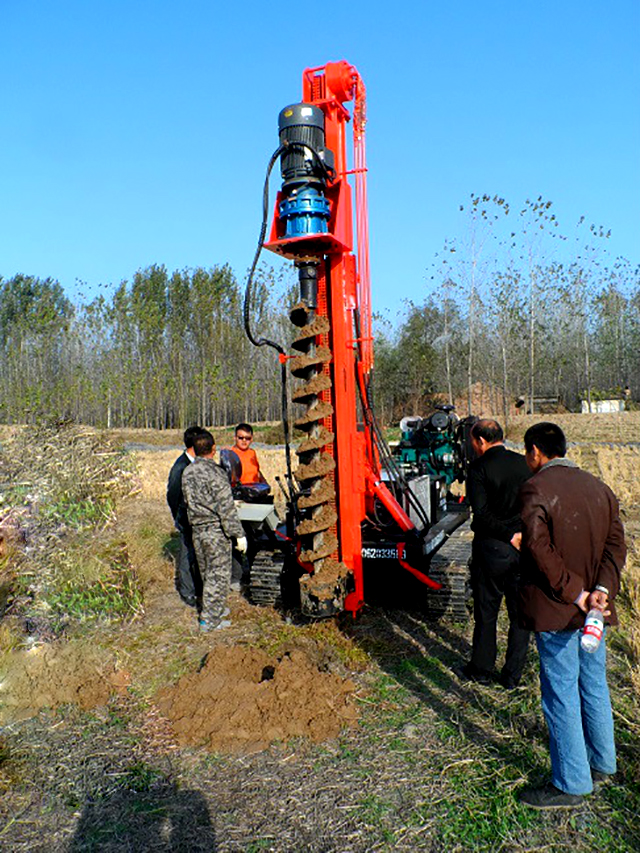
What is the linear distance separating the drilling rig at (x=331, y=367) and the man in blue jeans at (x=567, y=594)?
2267 millimetres

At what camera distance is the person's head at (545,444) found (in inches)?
144

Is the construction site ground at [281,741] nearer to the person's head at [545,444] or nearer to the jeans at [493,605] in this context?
the jeans at [493,605]

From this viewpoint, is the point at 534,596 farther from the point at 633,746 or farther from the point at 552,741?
the point at 633,746

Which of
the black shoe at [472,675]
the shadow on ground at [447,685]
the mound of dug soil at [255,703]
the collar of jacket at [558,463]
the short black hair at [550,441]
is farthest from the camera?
the black shoe at [472,675]

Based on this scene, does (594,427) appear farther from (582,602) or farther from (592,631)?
(592,631)

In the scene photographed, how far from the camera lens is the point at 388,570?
650cm

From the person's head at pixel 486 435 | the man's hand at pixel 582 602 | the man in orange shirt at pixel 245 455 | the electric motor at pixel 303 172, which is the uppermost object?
the electric motor at pixel 303 172

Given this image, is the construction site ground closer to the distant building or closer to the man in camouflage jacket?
the man in camouflage jacket

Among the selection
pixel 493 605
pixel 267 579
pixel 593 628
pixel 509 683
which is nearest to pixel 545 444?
pixel 593 628

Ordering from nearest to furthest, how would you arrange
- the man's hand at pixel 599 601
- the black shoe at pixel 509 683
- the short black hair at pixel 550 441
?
the man's hand at pixel 599 601 < the short black hair at pixel 550 441 < the black shoe at pixel 509 683

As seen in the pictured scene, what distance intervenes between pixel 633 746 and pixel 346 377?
3.32 metres

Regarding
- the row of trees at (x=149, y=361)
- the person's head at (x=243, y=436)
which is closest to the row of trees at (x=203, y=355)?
the row of trees at (x=149, y=361)

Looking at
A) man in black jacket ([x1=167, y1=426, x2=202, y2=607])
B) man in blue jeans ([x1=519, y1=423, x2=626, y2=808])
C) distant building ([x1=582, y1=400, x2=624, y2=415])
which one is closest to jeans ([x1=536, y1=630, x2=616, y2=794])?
man in blue jeans ([x1=519, y1=423, x2=626, y2=808])

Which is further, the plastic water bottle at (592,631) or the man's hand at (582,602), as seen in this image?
the man's hand at (582,602)
